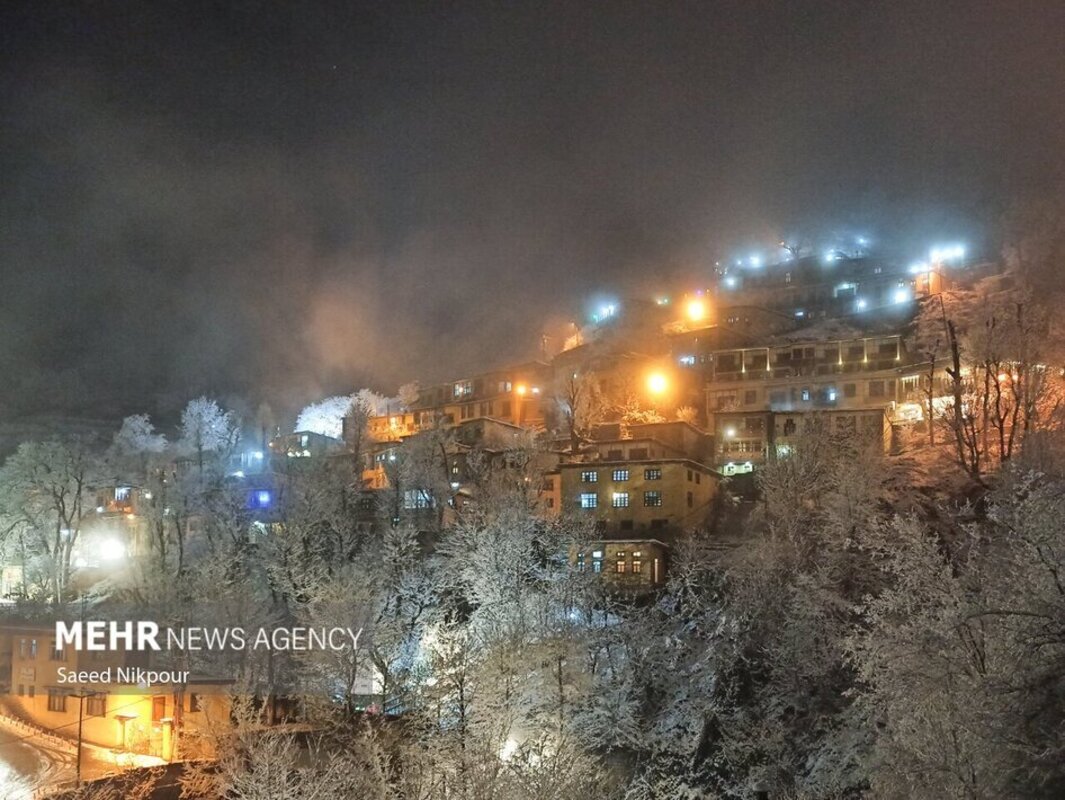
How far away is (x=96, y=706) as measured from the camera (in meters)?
31.1

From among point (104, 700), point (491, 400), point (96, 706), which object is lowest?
point (96, 706)

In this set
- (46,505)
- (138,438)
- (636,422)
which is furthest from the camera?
(138,438)

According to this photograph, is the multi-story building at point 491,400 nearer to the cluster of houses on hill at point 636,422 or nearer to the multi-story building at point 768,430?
the cluster of houses on hill at point 636,422

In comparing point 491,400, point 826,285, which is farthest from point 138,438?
point 826,285

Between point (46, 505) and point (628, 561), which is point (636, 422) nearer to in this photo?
point (628, 561)

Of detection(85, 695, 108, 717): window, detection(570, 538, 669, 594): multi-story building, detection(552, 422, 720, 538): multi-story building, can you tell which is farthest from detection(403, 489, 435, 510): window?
detection(85, 695, 108, 717): window

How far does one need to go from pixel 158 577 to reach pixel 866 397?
4224 centimetres

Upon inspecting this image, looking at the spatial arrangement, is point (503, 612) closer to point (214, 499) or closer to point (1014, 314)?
point (214, 499)

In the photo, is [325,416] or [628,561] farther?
[325,416]

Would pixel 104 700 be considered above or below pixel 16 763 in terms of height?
above

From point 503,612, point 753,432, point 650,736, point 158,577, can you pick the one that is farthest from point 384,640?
point 753,432

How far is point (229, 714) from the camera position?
2852cm

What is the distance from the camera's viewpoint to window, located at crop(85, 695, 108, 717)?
1209 inches

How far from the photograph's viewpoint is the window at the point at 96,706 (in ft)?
101
